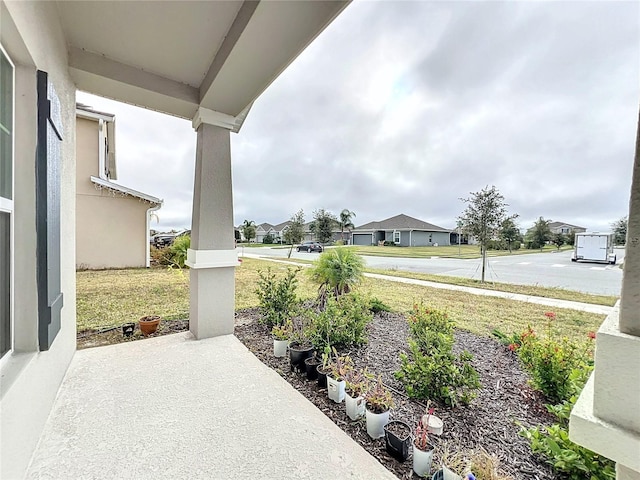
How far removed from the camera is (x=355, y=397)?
2145 millimetres

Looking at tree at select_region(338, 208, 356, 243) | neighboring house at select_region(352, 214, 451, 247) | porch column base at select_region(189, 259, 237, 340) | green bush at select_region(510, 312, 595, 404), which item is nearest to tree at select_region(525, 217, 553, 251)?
neighboring house at select_region(352, 214, 451, 247)

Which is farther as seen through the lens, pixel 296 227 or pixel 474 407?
pixel 296 227

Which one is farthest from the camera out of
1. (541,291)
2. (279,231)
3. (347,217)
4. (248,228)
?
(279,231)

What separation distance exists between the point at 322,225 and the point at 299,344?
24.2 metres

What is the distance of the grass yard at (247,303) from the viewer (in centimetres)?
455

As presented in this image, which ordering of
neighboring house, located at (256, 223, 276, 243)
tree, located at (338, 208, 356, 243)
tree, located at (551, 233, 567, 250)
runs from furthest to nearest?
neighboring house, located at (256, 223, 276, 243) → tree, located at (338, 208, 356, 243) → tree, located at (551, 233, 567, 250)

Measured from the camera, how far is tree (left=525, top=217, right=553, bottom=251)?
807 inches

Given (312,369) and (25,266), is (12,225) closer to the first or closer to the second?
(25,266)

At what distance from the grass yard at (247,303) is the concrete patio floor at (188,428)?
2.15m

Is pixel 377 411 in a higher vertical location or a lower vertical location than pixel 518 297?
higher

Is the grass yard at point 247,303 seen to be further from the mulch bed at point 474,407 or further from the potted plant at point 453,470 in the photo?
the potted plant at point 453,470

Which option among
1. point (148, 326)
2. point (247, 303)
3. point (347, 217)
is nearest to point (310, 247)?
point (347, 217)

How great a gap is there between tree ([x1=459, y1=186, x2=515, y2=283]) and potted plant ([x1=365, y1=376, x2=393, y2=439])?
8.59m

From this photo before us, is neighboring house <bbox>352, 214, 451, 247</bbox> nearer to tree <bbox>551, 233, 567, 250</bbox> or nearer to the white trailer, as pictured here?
tree <bbox>551, 233, 567, 250</bbox>
